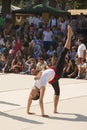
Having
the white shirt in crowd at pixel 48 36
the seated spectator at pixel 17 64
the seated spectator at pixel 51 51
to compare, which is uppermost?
the white shirt in crowd at pixel 48 36

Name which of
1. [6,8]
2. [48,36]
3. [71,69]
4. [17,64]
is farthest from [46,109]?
[6,8]

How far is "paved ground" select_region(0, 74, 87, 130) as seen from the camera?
8.66 meters

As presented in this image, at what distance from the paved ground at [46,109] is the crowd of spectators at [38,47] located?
1.96 meters

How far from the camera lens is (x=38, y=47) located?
20.3 meters

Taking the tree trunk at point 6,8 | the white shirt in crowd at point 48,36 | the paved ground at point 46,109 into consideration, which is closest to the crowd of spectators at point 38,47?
the white shirt in crowd at point 48,36

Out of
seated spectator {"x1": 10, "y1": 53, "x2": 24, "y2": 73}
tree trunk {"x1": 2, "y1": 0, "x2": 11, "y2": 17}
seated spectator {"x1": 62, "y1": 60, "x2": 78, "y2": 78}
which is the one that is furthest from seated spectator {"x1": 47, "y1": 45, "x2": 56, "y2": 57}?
tree trunk {"x1": 2, "y1": 0, "x2": 11, "y2": 17}

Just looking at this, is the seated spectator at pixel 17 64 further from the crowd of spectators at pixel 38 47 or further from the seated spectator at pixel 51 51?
the seated spectator at pixel 51 51

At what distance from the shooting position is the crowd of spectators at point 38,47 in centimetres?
1758

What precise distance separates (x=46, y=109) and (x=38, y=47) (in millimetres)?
10116

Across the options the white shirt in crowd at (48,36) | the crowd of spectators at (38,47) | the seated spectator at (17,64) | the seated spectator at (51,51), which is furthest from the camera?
the white shirt in crowd at (48,36)

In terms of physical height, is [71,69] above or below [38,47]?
below

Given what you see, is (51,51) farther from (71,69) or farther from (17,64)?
(71,69)

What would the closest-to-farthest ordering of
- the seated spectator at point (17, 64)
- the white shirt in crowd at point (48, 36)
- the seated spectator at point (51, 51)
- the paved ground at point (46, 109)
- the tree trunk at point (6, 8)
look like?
the paved ground at point (46, 109) → the seated spectator at point (17, 64) → the seated spectator at point (51, 51) → the white shirt in crowd at point (48, 36) → the tree trunk at point (6, 8)

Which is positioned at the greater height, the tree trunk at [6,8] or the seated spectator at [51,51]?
the tree trunk at [6,8]
